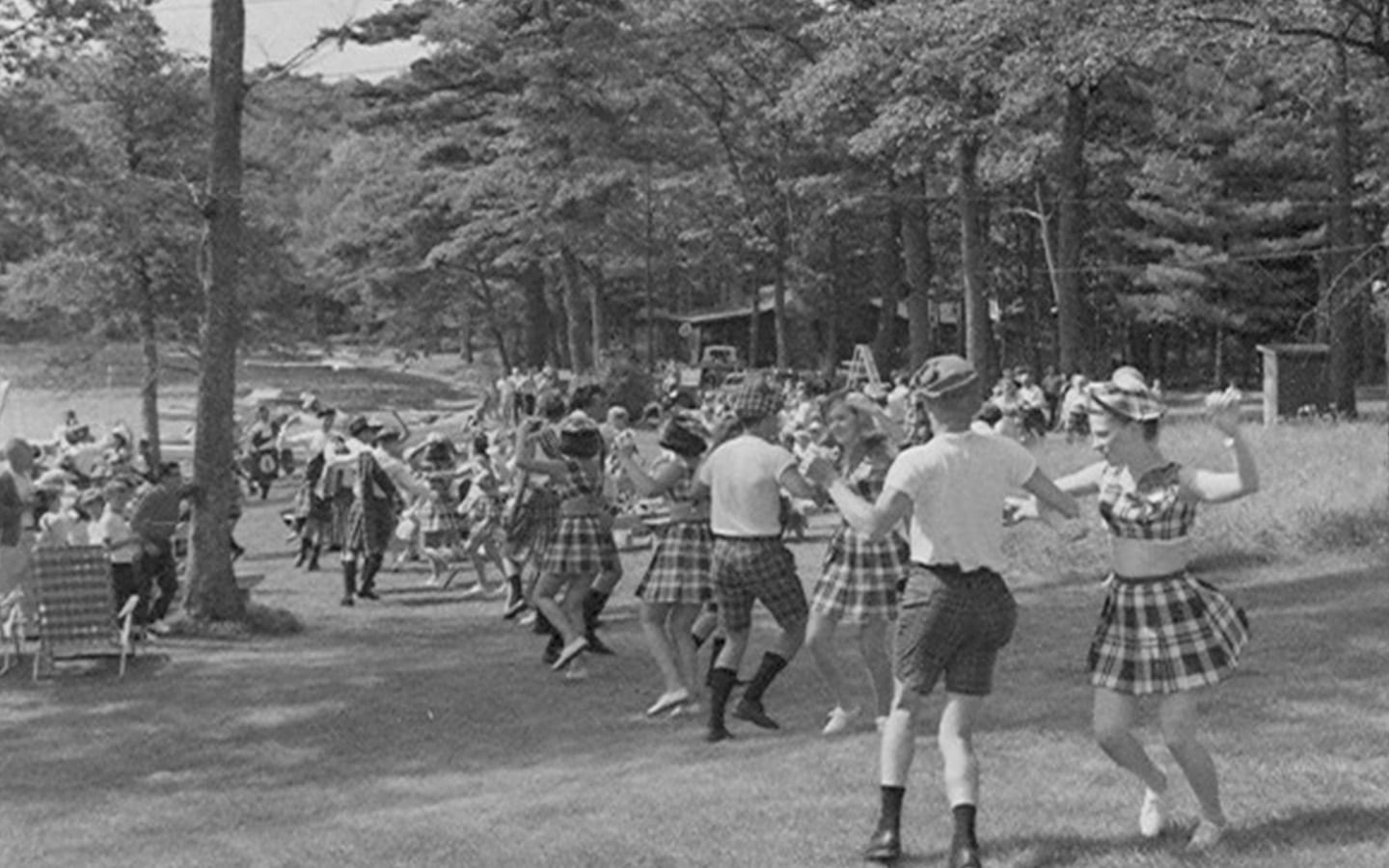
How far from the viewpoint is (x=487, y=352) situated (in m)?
77.1

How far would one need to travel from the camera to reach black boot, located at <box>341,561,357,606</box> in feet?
A: 55.7

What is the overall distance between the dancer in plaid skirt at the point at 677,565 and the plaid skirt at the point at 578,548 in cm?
127

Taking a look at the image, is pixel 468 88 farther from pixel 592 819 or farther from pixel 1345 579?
pixel 592 819

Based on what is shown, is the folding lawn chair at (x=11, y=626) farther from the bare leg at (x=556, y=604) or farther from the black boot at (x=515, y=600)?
the bare leg at (x=556, y=604)

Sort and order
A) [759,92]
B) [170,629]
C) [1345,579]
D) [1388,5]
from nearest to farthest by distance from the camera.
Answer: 1. [1345,579]
2. [170,629]
3. [1388,5]
4. [759,92]

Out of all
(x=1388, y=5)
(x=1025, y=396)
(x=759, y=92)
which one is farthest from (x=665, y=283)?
(x=1388, y=5)

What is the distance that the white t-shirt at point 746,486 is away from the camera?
8.51 metres

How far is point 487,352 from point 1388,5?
62611 mm

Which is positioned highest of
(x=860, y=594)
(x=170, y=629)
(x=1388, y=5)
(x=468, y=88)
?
(x=468, y=88)

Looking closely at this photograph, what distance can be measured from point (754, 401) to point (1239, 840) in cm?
325

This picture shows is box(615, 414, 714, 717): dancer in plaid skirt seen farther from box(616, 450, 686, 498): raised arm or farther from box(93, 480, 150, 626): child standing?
Result: box(93, 480, 150, 626): child standing

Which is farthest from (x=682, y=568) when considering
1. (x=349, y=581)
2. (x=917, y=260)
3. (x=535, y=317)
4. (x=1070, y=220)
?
(x=535, y=317)

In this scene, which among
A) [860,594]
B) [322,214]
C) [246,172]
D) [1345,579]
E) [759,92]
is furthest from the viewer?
[322,214]

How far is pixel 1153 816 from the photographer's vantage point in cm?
636
